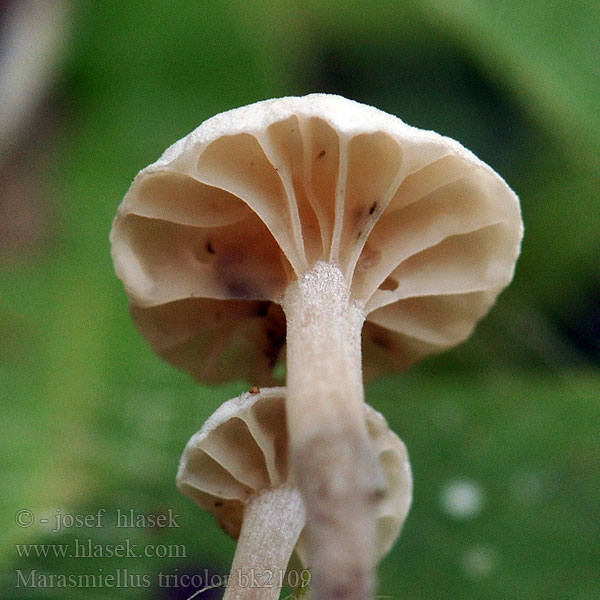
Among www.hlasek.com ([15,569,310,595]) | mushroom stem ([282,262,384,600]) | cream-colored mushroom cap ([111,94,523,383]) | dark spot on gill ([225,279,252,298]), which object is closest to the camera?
mushroom stem ([282,262,384,600])

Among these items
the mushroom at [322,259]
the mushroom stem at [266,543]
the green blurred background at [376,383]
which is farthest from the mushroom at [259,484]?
the green blurred background at [376,383]

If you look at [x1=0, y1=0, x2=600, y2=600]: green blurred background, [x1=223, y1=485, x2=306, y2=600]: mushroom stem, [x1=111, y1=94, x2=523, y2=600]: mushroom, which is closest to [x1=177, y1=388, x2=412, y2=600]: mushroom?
[x1=223, y1=485, x2=306, y2=600]: mushroom stem

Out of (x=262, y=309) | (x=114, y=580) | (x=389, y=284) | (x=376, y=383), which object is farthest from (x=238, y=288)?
(x=376, y=383)

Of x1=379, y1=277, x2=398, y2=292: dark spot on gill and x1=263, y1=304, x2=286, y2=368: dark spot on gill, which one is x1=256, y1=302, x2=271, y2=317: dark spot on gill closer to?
x1=263, y1=304, x2=286, y2=368: dark spot on gill

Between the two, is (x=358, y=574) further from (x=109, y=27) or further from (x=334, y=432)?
(x=109, y=27)

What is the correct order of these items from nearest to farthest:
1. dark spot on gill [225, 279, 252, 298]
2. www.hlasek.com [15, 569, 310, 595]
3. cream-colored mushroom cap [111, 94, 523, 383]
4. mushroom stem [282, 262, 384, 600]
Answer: mushroom stem [282, 262, 384, 600], cream-colored mushroom cap [111, 94, 523, 383], dark spot on gill [225, 279, 252, 298], www.hlasek.com [15, 569, 310, 595]

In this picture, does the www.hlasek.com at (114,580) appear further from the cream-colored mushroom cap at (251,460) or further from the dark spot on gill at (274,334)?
the dark spot on gill at (274,334)
